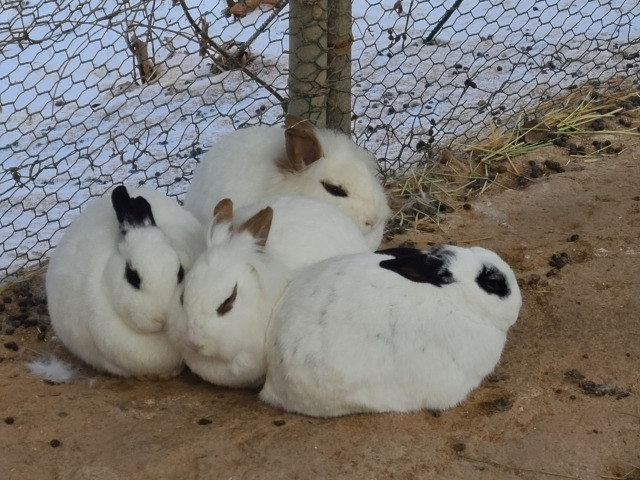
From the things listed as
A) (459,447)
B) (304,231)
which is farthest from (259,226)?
(459,447)

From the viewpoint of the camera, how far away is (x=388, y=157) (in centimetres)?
627

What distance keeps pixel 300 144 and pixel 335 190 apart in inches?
11.0

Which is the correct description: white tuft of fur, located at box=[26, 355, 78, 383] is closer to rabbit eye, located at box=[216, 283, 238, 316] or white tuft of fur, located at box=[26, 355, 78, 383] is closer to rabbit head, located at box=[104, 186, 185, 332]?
rabbit head, located at box=[104, 186, 185, 332]

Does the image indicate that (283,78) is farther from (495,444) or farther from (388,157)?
(495,444)

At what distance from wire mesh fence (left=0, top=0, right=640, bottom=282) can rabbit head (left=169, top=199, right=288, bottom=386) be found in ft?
5.18

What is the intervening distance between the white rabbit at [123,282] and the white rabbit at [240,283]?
0.14 metres

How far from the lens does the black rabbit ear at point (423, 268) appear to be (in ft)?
12.1

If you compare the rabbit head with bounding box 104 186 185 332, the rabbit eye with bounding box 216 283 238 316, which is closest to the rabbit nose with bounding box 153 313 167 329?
the rabbit head with bounding box 104 186 185 332

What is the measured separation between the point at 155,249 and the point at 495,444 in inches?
59.6

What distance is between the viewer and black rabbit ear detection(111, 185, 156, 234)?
12.9 ft

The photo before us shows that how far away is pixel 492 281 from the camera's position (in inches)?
146

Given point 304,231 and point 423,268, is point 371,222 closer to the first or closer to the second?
point 304,231

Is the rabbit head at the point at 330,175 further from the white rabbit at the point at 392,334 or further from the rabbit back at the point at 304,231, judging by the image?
the white rabbit at the point at 392,334

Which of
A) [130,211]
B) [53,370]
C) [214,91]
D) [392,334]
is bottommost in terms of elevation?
[53,370]
